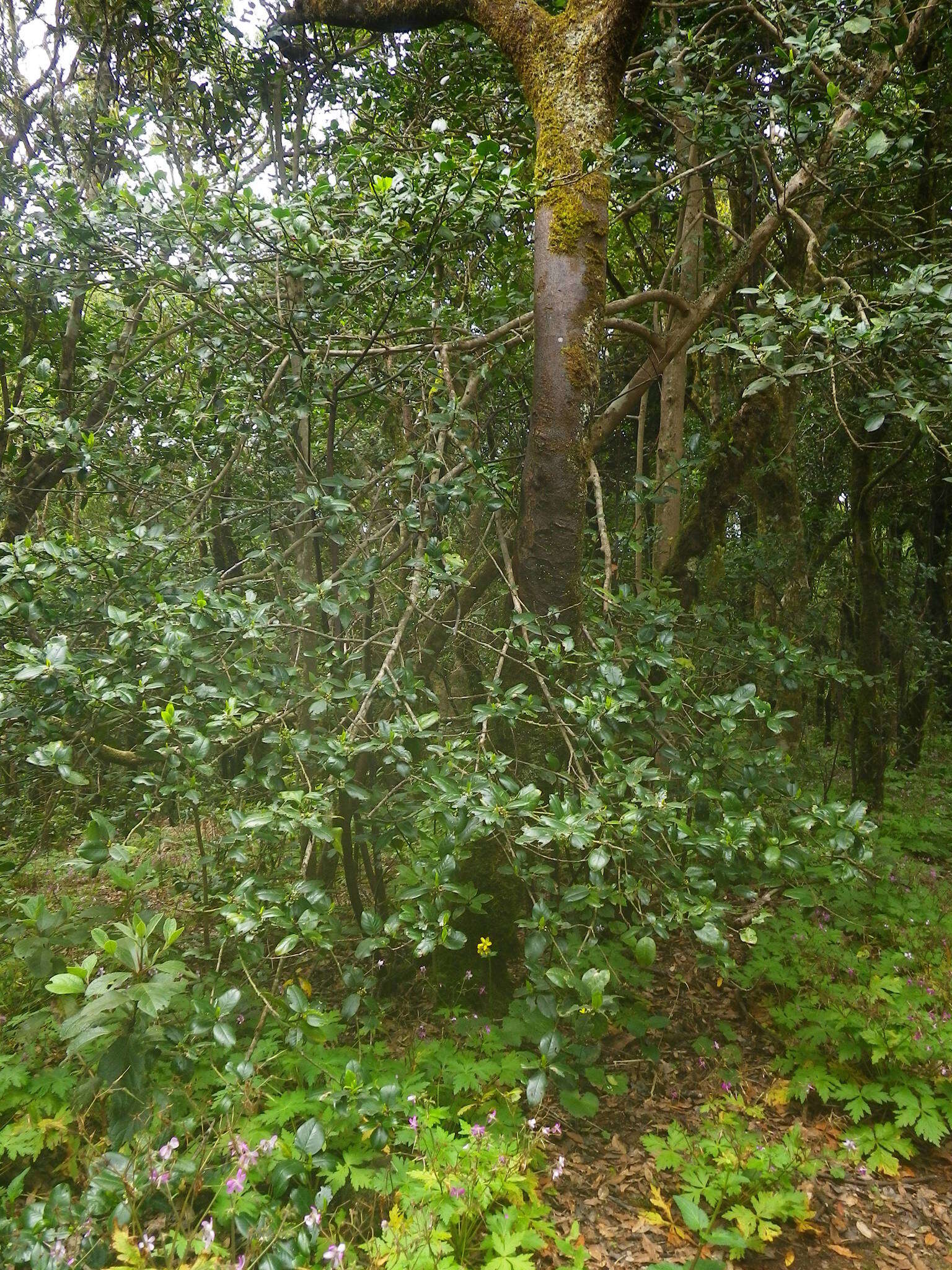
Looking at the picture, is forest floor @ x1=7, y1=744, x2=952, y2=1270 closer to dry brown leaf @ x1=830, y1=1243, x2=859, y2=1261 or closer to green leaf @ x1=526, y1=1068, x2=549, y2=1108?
dry brown leaf @ x1=830, y1=1243, x2=859, y2=1261

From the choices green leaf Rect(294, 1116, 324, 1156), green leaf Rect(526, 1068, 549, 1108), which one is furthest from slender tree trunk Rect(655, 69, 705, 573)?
green leaf Rect(294, 1116, 324, 1156)

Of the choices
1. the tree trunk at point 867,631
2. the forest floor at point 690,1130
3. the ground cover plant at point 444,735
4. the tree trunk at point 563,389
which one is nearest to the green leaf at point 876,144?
the ground cover plant at point 444,735

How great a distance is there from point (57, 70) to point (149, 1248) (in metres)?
7.86

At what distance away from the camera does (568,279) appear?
3.10 meters

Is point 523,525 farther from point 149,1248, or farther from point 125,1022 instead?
point 149,1248

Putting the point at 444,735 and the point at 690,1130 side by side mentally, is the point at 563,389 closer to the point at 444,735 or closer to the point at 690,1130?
the point at 444,735

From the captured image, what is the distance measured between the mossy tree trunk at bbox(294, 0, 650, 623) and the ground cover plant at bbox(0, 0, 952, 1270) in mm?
18

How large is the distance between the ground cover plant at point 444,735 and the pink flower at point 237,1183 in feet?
0.19

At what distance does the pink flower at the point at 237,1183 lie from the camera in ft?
Answer: 6.88

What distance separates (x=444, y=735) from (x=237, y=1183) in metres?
1.54

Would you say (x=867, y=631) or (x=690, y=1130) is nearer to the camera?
(x=690, y=1130)

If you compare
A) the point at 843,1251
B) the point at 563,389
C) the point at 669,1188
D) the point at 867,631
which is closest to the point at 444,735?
the point at 563,389

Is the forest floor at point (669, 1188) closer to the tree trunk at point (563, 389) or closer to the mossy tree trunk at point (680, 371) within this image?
the tree trunk at point (563, 389)

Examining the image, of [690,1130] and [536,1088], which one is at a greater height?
[536,1088]
